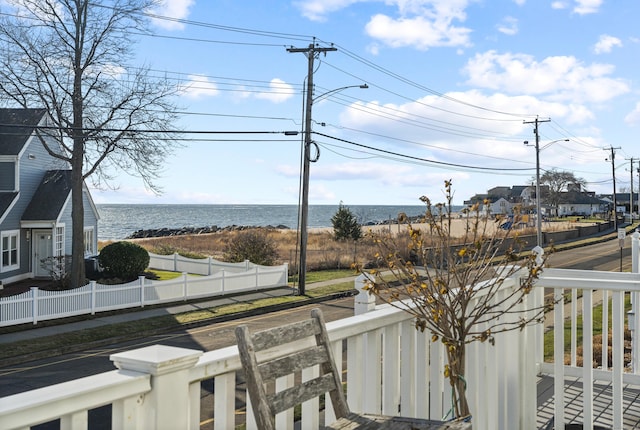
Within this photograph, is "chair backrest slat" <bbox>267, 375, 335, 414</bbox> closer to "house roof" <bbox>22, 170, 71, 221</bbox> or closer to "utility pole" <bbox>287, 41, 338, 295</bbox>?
"utility pole" <bbox>287, 41, 338, 295</bbox>

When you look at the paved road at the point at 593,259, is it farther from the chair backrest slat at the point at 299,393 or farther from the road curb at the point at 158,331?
the chair backrest slat at the point at 299,393

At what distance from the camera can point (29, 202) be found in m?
24.4

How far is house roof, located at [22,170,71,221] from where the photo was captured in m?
23.7

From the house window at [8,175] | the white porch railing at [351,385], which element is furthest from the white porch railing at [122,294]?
the white porch railing at [351,385]

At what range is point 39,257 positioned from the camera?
2412 cm

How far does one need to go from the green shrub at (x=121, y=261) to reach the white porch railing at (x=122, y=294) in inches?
163

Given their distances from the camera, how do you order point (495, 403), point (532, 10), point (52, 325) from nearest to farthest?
point (495, 403)
point (532, 10)
point (52, 325)

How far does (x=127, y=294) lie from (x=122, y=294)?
161 millimetres

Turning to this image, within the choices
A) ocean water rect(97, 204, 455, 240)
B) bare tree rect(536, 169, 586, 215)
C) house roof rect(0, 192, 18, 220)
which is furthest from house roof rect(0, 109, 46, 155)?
bare tree rect(536, 169, 586, 215)

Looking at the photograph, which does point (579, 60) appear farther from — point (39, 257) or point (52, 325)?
point (39, 257)

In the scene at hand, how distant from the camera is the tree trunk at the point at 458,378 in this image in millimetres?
3242

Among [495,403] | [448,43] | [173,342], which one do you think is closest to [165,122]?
[173,342]

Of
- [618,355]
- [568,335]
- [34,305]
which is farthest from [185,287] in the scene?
[618,355]

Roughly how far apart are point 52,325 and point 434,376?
14.8m
